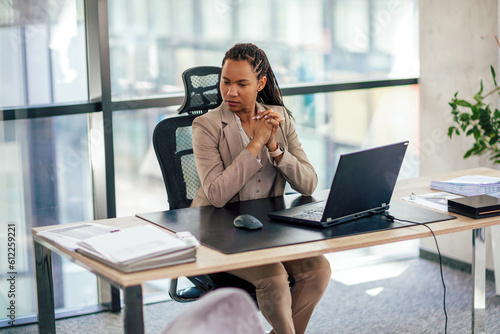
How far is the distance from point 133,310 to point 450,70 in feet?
8.63

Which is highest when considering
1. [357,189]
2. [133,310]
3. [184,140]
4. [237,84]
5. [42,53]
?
[42,53]

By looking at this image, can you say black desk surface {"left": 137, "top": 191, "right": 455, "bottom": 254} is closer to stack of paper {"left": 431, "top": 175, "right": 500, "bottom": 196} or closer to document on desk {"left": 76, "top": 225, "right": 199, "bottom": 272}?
document on desk {"left": 76, "top": 225, "right": 199, "bottom": 272}

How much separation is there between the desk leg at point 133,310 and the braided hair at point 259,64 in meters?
A: 1.11

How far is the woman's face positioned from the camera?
2488 mm

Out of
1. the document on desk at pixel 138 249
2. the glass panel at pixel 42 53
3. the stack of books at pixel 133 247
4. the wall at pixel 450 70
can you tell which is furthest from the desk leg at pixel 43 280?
the wall at pixel 450 70

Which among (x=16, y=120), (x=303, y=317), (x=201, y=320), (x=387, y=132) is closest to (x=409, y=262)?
(x=387, y=132)

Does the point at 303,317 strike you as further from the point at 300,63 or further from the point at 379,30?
the point at 379,30

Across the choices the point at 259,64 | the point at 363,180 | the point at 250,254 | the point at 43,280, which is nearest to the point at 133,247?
the point at 250,254

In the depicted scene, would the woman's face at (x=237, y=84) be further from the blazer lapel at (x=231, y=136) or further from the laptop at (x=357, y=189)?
the laptop at (x=357, y=189)

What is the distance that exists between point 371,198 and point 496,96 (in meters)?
1.63

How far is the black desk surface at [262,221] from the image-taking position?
196 centimetres

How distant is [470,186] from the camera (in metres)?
2.54

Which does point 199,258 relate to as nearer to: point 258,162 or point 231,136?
point 258,162

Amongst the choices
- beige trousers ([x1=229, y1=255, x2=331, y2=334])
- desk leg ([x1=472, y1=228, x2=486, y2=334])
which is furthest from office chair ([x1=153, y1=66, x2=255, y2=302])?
desk leg ([x1=472, y1=228, x2=486, y2=334])
